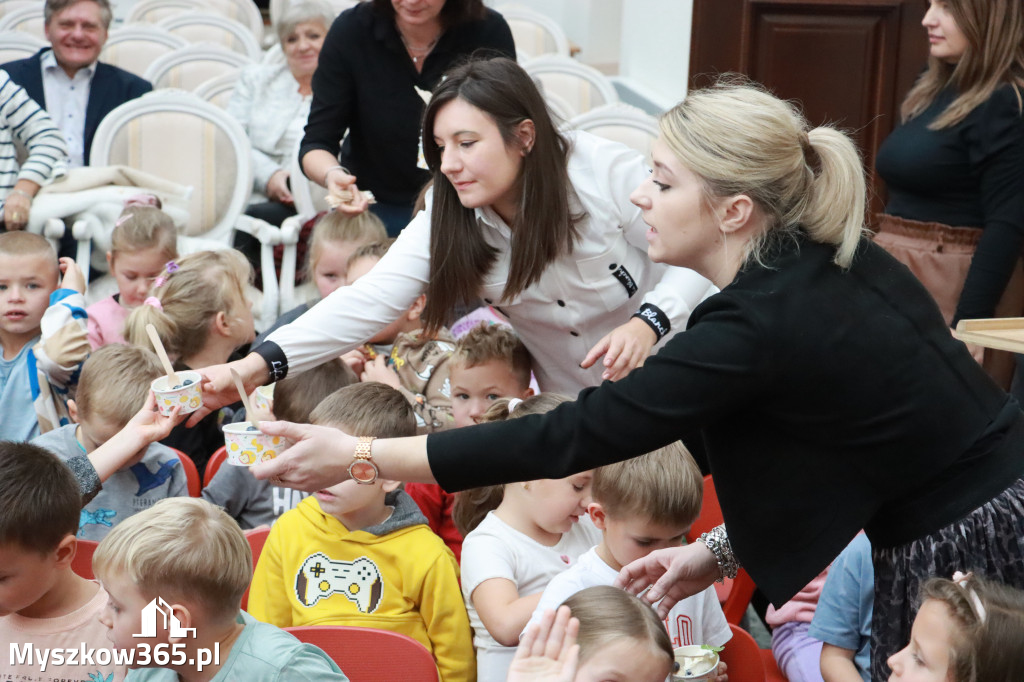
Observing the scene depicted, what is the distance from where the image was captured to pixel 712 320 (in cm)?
168

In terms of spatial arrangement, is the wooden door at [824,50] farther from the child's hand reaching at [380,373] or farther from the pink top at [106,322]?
the pink top at [106,322]

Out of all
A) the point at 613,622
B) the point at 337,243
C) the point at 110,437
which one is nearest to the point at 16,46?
the point at 337,243

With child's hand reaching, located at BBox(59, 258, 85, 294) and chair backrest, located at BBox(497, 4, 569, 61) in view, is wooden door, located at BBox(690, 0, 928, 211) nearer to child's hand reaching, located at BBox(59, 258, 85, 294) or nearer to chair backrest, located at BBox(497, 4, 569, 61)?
child's hand reaching, located at BBox(59, 258, 85, 294)

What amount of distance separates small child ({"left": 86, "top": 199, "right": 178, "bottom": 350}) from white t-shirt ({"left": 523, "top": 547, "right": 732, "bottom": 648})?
226 cm

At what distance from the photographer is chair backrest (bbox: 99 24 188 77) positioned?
22.9ft

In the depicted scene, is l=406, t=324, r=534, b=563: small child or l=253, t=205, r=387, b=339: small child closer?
l=406, t=324, r=534, b=563: small child

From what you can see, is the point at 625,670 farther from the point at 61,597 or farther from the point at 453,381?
the point at 453,381

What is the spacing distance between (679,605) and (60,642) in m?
1.18

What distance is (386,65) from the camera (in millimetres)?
3654

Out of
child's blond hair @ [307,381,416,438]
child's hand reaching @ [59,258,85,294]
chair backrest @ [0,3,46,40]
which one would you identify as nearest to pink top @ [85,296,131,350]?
child's hand reaching @ [59,258,85,294]

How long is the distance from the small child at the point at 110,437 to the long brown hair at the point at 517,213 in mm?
785

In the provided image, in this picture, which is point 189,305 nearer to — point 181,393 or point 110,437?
point 110,437

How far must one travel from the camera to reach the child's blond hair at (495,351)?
2.96 metres

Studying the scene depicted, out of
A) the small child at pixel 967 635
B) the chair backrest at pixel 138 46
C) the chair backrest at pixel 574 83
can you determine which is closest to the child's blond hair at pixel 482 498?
the small child at pixel 967 635
